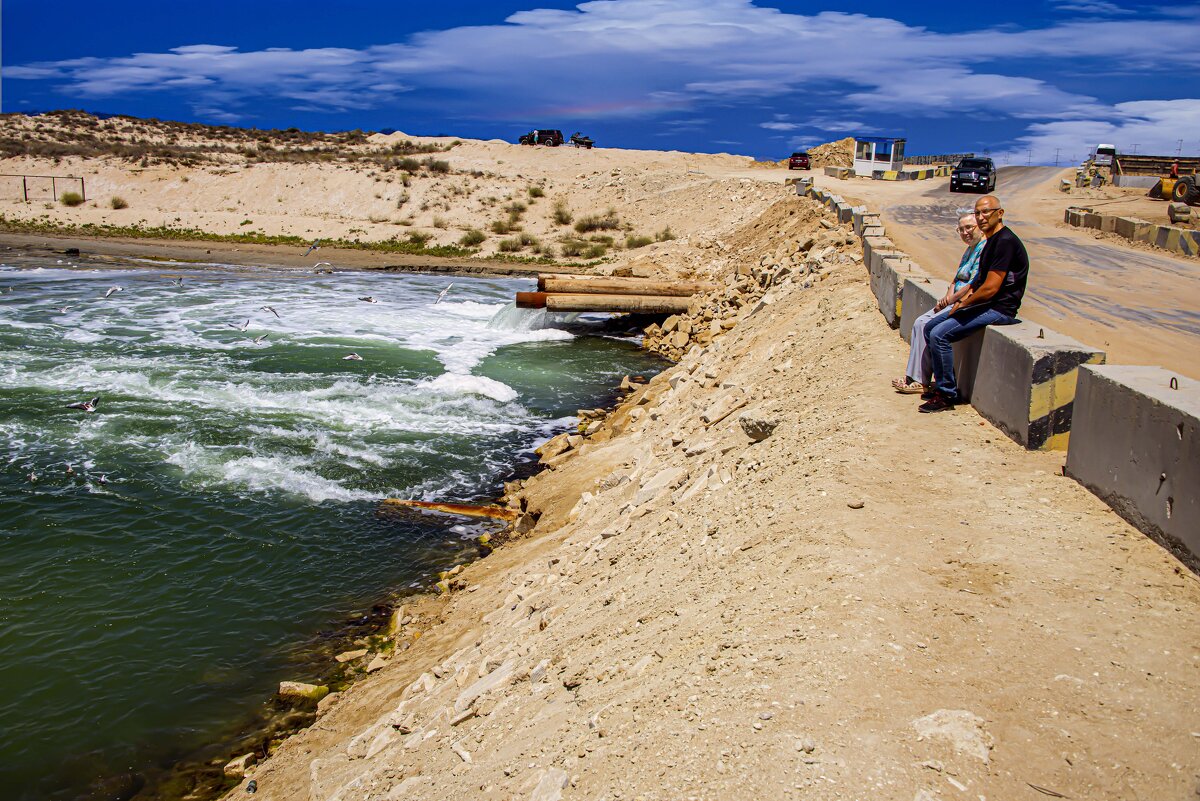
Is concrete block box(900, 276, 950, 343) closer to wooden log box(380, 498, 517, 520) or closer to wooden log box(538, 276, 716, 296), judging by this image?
wooden log box(380, 498, 517, 520)

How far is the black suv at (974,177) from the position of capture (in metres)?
33.9

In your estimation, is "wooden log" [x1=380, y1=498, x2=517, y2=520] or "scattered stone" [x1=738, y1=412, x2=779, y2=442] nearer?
"scattered stone" [x1=738, y1=412, x2=779, y2=442]

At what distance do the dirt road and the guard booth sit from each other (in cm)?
2920

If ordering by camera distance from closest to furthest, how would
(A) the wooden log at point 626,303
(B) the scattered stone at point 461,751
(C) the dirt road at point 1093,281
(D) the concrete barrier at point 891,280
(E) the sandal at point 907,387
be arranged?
(B) the scattered stone at point 461,751, (E) the sandal at point 907,387, (D) the concrete barrier at point 891,280, (C) the dirt road at point 1093,281, (A) the wooden log at point 626,303

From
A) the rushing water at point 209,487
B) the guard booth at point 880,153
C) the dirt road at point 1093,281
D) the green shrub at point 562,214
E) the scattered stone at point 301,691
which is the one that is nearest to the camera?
the scattered stone at point 301,691

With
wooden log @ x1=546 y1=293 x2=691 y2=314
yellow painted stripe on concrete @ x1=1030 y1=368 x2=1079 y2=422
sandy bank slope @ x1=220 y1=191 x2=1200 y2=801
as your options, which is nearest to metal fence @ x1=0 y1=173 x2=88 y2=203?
wooden log @ x1=546 y1=293 x2=691 y2=314

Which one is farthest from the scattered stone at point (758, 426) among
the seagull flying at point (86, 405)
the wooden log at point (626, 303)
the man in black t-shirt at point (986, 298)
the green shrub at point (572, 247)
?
the green shrub at point (572, 247)

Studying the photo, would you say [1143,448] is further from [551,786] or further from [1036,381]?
[551,786]

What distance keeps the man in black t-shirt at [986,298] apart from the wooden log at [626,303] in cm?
1511

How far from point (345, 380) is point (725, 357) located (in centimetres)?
713

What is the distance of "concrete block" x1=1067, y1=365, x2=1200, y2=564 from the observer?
4.53m

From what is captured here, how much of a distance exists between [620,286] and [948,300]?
51.4 feet

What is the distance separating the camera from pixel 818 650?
13.6 ft

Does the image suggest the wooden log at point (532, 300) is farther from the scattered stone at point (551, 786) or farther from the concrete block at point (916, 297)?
the scattered stone at point (551, 786)
